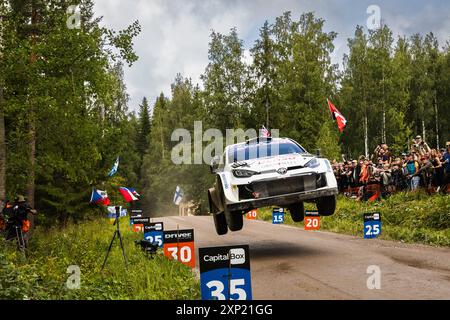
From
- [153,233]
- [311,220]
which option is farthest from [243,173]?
[311,220]

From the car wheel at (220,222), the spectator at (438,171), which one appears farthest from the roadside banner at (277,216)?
the car wheel at (220,222)

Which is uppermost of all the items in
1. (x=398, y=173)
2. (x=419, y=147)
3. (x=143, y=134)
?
(x=143, y=134)

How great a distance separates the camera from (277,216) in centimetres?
2180

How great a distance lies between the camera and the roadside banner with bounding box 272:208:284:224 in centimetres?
2162

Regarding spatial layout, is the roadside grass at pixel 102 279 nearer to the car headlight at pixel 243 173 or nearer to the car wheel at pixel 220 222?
the car wheel at pixel 220 222

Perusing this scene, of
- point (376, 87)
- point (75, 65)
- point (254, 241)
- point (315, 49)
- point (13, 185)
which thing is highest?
point (315, 49)

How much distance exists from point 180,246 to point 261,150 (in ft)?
9.52

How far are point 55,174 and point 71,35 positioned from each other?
45.7 ft

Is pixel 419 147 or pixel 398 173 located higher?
pixel 419 147

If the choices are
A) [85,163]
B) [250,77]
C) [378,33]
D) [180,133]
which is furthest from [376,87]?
[85,163]

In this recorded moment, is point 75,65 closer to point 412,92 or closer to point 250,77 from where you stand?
point 250,77

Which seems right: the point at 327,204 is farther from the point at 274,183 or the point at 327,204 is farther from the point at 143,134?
the point at 143,134

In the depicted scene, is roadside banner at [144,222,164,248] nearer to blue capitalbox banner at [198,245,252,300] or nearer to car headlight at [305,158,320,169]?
car headlight at [305,158,320,169]

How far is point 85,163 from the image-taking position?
18.8 m
